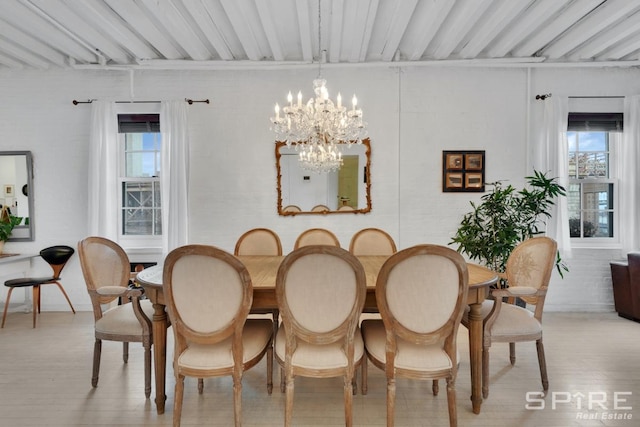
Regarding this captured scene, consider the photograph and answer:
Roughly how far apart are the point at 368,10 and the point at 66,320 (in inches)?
176

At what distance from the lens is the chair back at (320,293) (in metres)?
1.70

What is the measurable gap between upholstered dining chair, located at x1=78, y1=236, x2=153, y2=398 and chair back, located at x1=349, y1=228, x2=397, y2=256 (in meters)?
1.79

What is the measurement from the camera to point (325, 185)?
407 cm

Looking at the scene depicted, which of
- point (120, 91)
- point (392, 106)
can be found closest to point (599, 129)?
point (392, 106)

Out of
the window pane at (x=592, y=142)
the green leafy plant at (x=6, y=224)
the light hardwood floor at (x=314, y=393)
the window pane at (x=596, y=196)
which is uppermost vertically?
the window pane at (x=592, y=142)

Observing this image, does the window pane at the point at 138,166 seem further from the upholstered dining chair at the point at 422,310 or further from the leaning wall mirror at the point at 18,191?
the upholstered dining chair at the point at 422,310

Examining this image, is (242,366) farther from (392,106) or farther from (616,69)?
(616,69)

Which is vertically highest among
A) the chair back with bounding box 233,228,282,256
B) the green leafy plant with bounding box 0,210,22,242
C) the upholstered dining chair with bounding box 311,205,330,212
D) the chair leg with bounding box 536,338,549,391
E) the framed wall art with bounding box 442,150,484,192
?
the framed wall art with bounding box 442,150,484,192

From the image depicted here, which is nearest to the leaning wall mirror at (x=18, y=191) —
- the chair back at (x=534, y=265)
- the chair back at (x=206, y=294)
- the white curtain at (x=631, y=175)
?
the chair back at (x=206, y=294)

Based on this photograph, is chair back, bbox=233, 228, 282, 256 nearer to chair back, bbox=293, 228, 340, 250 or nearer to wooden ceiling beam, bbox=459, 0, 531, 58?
chair back, bbox=293, 228, 340, 250

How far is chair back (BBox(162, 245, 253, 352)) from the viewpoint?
1.73 metres

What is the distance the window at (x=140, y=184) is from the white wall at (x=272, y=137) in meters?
0.45

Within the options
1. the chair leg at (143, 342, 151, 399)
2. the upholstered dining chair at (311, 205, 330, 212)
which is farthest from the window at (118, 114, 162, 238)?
the chair leg at (143, 342, 151, 399)

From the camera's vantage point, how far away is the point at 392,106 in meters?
4.08
